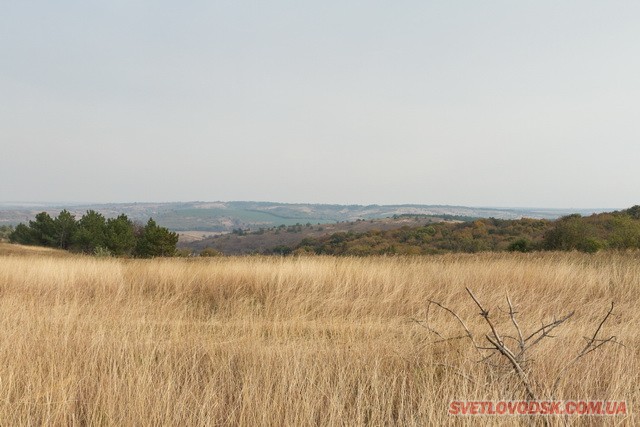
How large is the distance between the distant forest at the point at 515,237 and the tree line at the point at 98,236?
15.3 meters

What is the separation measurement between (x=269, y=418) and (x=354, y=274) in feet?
22.0

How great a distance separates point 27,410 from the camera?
115 inches

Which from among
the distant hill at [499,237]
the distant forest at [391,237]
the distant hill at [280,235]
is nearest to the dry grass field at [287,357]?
the distant hill at [499,237]

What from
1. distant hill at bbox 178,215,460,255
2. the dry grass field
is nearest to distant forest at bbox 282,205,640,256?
the dry grass field

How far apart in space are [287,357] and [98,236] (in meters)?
54.7

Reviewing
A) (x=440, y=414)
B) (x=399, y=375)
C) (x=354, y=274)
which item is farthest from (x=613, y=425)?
(x=354, y=274)

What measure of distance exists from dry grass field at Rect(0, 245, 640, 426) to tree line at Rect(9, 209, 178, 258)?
109 ft

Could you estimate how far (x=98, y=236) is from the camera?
170ft

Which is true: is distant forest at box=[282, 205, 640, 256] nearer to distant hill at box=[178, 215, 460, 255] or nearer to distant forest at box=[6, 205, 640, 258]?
distant forest at box=[6, 205, 640, 258]

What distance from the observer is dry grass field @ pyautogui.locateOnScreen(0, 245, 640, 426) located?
9.43ft

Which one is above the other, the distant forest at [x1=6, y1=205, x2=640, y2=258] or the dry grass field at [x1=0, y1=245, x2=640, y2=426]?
the dry grass field at [x1=0, y1=245, x2=640, y2=426]

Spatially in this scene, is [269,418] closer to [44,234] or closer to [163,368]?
[163,368]

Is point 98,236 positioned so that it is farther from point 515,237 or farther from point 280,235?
point 280,235

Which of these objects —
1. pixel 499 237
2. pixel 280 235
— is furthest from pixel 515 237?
pixel 280 235
